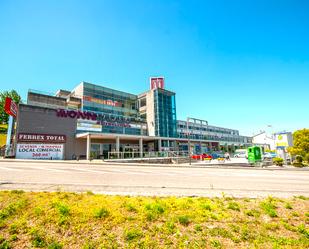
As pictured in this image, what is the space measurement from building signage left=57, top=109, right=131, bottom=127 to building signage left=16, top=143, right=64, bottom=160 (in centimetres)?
587

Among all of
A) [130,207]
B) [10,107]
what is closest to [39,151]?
[10,107]

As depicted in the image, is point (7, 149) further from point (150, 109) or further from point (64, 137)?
point (150, 109)

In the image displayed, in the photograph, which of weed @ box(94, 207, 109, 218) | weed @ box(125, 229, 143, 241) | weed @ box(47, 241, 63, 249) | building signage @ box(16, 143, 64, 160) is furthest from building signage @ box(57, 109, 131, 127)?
weed @ box(125, 229, 143, 241)

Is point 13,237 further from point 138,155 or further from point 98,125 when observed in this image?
point 98,125

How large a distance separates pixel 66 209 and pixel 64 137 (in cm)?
3031

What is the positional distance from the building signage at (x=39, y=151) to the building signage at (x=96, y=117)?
587cm

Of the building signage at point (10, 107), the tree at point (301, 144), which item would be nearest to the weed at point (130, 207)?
the building signage at point (10, 107)

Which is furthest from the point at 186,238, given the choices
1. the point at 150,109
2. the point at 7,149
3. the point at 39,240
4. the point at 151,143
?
the point at 150,109

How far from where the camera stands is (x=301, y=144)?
29859 mm

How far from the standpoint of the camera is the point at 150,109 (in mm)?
49625

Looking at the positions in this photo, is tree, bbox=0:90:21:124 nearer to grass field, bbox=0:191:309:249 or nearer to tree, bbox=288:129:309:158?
grass field, bbox=0:191:309:249

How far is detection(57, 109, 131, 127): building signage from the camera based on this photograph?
107ft

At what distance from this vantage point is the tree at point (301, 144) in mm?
29453

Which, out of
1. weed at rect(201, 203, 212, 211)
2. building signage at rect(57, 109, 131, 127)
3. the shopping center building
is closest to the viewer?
weed at rect(201, 203, 212, 211)
